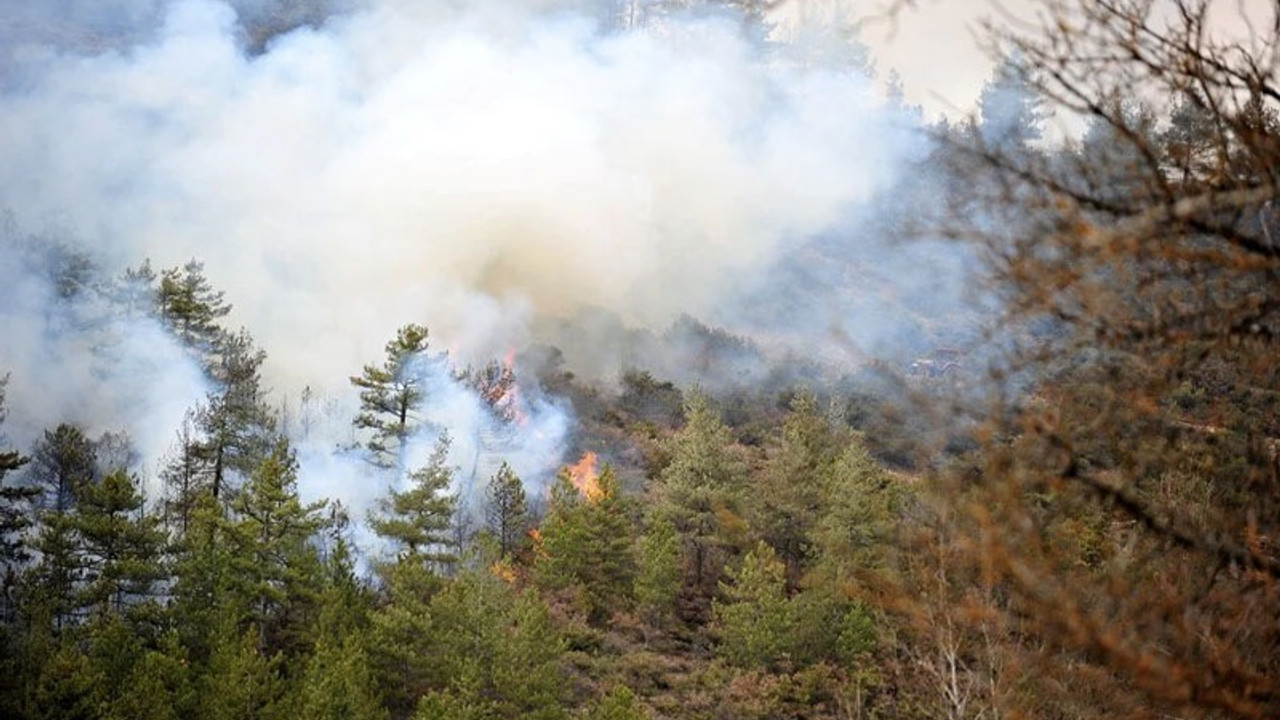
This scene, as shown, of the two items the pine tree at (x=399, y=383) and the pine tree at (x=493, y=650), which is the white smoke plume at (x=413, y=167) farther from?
the pine tree at (x=493, y=650)

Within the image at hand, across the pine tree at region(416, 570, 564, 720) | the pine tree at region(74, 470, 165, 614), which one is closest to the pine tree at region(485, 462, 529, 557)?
the pine tree at region(416, 570, 564, 720)

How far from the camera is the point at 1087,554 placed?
1989cm

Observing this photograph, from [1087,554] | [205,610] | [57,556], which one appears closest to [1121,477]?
[1087,554]

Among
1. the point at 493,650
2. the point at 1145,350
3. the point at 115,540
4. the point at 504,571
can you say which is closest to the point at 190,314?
the point at 115,540

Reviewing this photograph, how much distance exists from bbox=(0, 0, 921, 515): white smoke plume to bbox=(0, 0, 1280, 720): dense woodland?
3423mm

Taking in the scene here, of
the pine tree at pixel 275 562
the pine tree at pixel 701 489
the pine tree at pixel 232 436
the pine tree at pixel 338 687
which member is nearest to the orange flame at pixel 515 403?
the pine tree at pixel 232 436

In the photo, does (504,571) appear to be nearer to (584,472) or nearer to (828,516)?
(828,516)

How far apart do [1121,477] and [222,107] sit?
65.8 meters

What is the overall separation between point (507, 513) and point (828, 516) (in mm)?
10558

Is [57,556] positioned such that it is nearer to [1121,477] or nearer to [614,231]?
[1121,477]

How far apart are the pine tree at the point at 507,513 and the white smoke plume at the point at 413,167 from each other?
17.7 ft

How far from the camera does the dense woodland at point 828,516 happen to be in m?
2.48

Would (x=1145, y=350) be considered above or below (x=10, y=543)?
below

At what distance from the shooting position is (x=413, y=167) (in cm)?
5909
